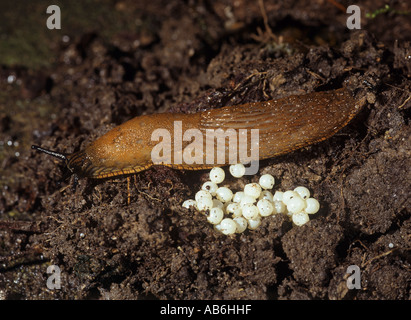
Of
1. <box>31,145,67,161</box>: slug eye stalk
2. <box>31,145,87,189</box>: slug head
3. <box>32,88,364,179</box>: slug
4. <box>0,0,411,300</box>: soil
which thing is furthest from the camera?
<box>31,145,67,161</box>: slug eye stalk

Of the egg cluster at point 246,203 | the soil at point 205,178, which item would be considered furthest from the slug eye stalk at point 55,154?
the egg cluster at point 246,203

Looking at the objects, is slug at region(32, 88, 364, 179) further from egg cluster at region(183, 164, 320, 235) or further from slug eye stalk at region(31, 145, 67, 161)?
egg cluster at region(183, 164, 320, 235)

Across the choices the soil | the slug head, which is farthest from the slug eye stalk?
the soil

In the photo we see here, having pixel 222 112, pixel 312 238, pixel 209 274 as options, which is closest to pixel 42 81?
pixel 222 112

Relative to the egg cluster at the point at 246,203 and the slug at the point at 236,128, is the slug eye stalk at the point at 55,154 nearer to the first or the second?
the slug at the point at 236,128
